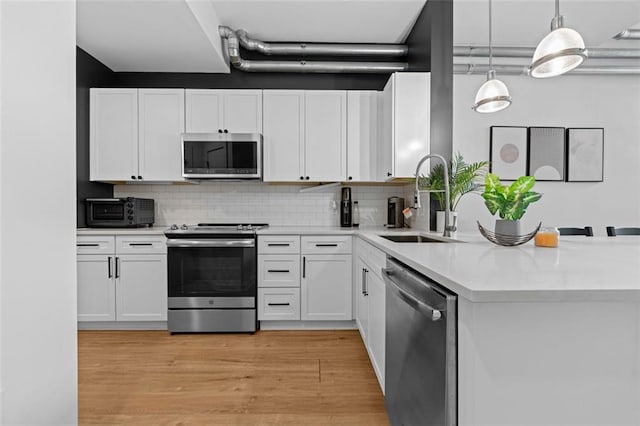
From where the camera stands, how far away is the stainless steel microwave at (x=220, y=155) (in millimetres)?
3562

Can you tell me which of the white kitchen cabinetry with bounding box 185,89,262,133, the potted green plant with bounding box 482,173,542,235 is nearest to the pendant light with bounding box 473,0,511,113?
the potted green plant with bounding box 482,173,542,235

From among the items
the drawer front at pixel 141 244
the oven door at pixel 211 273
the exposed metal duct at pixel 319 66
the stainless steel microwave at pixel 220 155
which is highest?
the exposed metal duct at pixel 319 66

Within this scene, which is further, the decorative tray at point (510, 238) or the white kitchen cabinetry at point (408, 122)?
the white kitchen cabinetry at point (408, 122)

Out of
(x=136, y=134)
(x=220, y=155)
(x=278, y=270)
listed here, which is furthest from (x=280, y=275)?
(x=136, y=134)

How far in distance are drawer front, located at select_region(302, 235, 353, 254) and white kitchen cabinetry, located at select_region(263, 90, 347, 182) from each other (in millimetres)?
652

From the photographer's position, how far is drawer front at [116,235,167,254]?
335cm

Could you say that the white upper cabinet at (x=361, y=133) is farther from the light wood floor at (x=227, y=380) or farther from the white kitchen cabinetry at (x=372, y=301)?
the light wood floor at (x=227, y=380)

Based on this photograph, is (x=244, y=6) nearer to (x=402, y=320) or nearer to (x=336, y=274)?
(x=336, y=274)

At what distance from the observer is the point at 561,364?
→ 953 millimetres

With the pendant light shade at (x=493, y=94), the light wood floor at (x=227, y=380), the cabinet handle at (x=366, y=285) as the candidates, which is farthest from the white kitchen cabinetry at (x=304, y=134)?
the light wood floor at (x=227, y=380)

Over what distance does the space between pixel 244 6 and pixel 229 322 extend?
2.71 m

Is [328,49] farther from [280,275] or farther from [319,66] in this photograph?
[280,275]

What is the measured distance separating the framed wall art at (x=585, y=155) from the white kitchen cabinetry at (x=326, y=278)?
317 centimetres

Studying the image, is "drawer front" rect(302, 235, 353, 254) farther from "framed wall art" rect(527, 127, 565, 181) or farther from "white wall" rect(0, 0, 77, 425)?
"framed wall art" rect(527, 127, 565, 181)
